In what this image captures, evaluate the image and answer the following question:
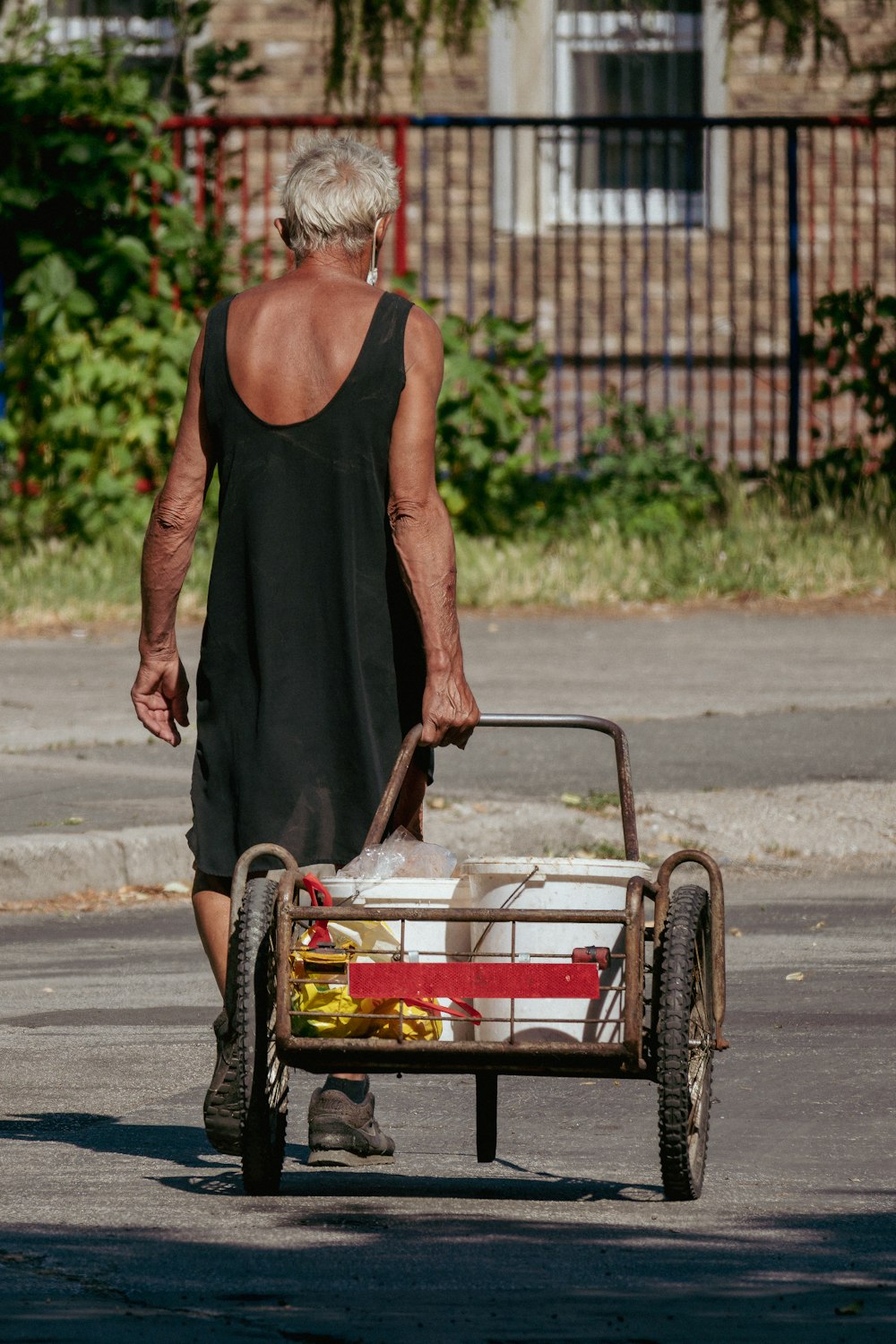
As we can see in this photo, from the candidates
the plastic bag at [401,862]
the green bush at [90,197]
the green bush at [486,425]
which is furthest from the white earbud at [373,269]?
the green bush at [90,197]

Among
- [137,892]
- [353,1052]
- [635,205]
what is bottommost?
[137,892]

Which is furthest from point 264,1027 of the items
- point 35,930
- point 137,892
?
point 137,892

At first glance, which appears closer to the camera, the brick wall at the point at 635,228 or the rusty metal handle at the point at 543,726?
the rusty metal handle at the point at 543,726

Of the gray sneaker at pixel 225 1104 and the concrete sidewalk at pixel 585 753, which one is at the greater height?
the gray sneaker at pixel 225 1104

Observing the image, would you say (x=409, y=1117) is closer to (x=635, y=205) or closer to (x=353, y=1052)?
(x=353, y=1052)

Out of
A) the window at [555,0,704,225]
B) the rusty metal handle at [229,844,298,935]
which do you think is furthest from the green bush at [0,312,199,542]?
the rusty metal handle at [229,844,298,935]

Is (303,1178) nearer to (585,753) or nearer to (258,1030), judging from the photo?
(258,1030)

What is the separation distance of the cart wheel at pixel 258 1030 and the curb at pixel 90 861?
3.58 m

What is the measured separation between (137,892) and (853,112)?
1076 centimetres

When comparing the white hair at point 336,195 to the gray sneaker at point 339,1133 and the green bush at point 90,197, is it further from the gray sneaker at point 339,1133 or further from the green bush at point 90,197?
the green bush at point 90,197

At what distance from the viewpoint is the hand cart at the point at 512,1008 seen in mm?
4062

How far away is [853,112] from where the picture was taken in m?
17.1

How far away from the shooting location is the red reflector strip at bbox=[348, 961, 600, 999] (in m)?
4.07

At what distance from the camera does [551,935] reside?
416 centimetres
